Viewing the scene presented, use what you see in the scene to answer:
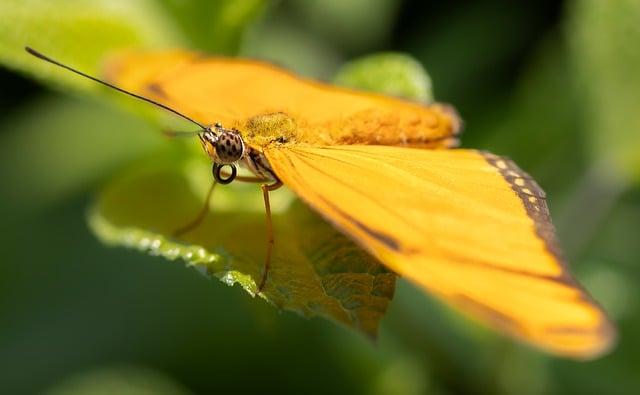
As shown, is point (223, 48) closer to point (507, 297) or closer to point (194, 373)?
point (194, 373)

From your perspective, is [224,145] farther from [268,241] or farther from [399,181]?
[399,181]

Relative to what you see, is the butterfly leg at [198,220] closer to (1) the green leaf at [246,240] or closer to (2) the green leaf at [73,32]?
(1) the green leaf at [246,240]

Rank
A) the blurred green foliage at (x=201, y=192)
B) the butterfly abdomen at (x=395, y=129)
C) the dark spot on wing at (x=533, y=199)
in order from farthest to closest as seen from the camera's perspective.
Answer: the blurred green foliage at (x=201, y=192) < the butterfly abdomen at (x=395, y=129) < the dark spot on wing at (x=533, y=199)

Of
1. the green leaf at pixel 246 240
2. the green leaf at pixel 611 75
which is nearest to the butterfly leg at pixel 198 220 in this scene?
the green leaf at pixel 246 240

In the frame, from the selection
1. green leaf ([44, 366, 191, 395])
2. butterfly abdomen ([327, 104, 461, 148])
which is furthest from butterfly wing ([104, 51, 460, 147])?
green leaf ([44, 366, 191, 395])

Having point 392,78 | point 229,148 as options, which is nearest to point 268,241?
point 229,148

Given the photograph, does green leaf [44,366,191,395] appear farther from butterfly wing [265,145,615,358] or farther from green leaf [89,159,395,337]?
butterfly wing [265,145,615,358]

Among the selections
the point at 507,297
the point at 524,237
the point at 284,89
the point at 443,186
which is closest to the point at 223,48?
the point at 284,89
